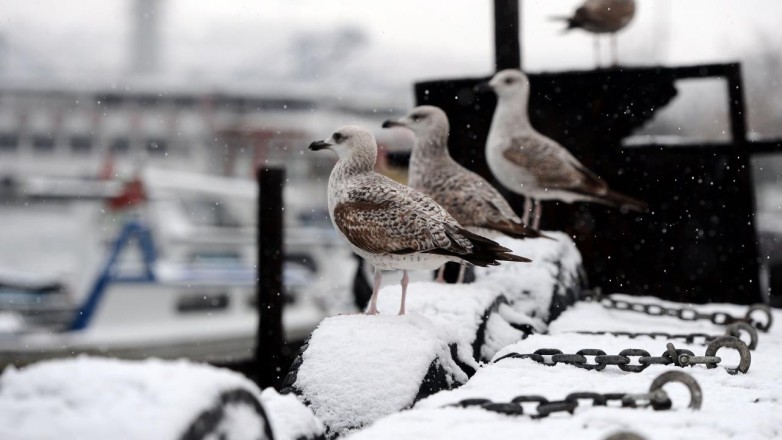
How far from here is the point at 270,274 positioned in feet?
29.3

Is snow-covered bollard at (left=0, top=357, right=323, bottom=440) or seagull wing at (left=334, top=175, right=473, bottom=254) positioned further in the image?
seagull wing at (left=334, top=175, right=473, bottom=254)

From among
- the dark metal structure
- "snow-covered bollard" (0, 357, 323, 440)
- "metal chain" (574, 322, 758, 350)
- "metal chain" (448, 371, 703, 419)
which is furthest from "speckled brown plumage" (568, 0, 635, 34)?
"snow-covered bollard" (0, 357, 323, 440)

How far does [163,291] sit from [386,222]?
16.4 metres

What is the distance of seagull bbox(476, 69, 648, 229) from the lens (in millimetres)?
4559

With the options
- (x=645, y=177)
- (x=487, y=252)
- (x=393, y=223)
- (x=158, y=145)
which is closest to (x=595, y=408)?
(x=487, y=252)

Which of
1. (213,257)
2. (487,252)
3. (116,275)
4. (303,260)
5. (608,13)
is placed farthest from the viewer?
(303,260)

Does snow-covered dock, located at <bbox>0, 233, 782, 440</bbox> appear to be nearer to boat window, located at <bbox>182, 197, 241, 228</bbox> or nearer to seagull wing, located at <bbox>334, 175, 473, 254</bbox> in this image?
seagull wing, located at <bbox>334, 175, 473, 254</bbox>

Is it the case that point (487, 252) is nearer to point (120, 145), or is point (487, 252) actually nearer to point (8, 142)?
point (120, 145)

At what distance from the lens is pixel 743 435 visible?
6.68ft

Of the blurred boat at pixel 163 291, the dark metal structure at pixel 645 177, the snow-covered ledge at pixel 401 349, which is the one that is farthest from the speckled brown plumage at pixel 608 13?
the blurred boat at pixel 163 291

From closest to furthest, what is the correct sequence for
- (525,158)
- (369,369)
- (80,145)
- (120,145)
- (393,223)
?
(369,369) → (393,223) → (525,158) → (80,145) → (120,145)

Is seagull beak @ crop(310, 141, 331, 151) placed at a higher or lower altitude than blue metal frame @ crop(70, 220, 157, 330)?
higher

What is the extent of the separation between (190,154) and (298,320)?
45.8 metres

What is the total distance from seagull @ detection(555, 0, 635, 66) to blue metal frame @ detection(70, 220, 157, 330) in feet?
47.6
